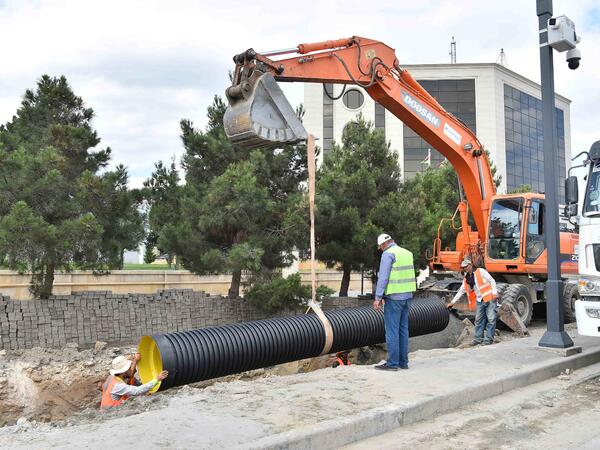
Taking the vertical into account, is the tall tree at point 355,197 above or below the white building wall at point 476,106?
below

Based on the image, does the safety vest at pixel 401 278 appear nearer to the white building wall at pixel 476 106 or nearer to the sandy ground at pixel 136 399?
the sandy ground at pixel 136 399

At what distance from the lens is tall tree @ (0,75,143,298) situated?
1061 cm

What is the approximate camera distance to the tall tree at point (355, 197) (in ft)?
46.4

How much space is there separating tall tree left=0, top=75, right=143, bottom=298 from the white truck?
8.36 m

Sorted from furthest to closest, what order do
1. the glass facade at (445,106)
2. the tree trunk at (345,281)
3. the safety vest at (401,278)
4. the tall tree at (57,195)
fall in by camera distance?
1. the glass facade at (445,106)
2. the tree trunk at (345,281)
3. the tall tree at (57,195)
4. the safety vest at (401,278)

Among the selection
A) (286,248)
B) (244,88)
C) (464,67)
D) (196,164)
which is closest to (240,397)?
(244,88)

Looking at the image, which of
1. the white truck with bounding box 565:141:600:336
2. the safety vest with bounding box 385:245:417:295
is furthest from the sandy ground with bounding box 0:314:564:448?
the white truck with bounding box 565:141:600:336

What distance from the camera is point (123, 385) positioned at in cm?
612

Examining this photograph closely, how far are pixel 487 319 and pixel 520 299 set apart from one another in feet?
8.48

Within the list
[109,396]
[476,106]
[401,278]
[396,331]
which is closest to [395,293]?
[401,278]

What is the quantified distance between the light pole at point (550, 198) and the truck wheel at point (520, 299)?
3203mm

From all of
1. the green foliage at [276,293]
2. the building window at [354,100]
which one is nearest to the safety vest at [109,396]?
the green foliage at [276,293]

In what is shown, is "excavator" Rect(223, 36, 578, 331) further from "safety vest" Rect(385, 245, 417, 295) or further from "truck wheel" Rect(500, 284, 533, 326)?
"safety vest" Rect(385, 245, 417, 295)

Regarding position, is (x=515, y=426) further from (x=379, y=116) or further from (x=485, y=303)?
(x=379, y=116)
